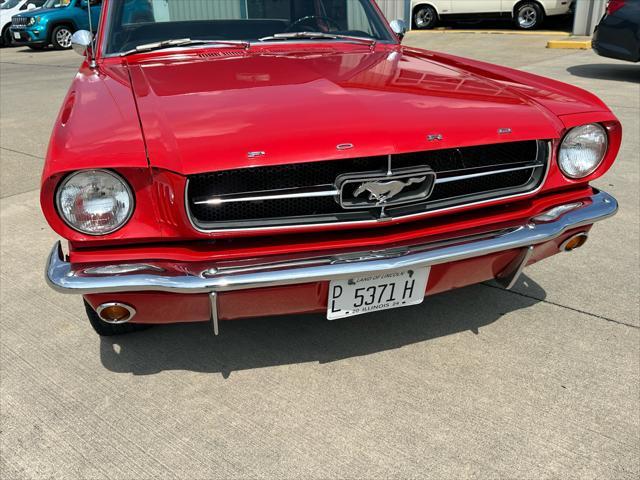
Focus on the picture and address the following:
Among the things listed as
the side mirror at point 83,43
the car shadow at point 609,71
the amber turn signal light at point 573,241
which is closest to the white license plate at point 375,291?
→ the amber turn signal light at point 573,241

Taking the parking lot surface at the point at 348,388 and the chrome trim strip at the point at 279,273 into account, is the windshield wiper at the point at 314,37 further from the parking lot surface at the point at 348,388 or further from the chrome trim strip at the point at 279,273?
the chrome trim strip at the point at 279,273

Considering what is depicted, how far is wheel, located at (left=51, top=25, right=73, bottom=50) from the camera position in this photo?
14.8 m

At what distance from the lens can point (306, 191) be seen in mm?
2000

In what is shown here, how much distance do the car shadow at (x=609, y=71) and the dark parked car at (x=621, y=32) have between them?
40 cm

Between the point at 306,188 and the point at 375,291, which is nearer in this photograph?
the point at 306,188

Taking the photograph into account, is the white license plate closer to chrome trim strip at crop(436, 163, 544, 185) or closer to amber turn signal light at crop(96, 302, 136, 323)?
chrome trim strip at crop(436, 163, 544, 185)

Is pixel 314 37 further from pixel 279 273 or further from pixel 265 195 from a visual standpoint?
pixel 279 273

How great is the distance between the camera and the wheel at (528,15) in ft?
44.6

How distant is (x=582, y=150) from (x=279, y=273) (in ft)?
4.26

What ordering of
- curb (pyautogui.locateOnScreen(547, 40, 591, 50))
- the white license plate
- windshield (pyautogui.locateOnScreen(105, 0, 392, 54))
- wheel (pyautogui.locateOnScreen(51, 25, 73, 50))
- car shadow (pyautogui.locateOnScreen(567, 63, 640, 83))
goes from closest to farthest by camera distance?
the white license plate, windshield (pyautogui.locateOnScreen(105, 0, 392, 54)), car shadow (pyautogui.locateOnScreen(567, 63, 640, 83)), curb (pyautogui.locateOnScreen(547, 40, 591, 50)), wheel (pyautogui.locateOnScreen(51, 25, 73, 50))

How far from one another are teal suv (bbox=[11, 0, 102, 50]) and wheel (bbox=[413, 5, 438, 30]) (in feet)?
25.0

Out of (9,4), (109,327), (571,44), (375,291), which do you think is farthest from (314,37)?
(9,4)

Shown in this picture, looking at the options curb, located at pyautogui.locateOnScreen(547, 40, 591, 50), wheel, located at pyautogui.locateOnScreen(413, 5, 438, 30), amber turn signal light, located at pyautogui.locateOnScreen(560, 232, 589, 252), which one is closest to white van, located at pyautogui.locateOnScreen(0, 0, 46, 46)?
wheel, located at pyautogui.locateOnScreen(413, 5, 438, 30)

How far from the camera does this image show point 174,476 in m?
1.94
